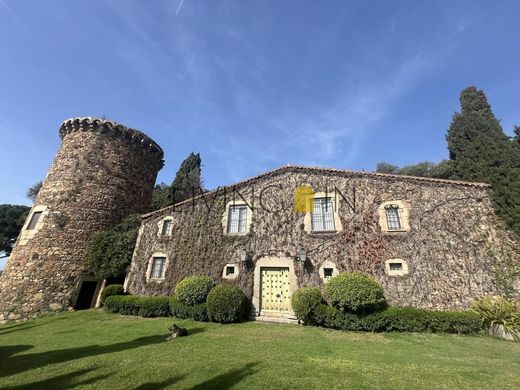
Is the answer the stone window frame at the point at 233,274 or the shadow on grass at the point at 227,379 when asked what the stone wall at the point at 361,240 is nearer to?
the stone window frame at the point at 233,274

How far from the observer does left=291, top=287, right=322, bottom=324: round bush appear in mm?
10969

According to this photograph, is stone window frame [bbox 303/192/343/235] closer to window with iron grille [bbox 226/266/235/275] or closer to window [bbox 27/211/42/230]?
window with iron grille [bbox 226/266/235/275]

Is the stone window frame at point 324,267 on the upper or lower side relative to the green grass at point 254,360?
upper

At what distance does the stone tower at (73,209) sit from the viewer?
15320 mm

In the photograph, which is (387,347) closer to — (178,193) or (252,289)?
(252,289)

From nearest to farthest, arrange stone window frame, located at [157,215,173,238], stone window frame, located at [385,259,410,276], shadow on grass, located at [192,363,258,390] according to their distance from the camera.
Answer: shadow on grass, located at [192,363,258,390] → stone window frame, located at [385,259,410,276] → stone window frame, located at [157,215,173,238]

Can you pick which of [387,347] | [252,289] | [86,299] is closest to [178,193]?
[86,299]

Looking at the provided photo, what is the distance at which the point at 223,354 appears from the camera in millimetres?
6695

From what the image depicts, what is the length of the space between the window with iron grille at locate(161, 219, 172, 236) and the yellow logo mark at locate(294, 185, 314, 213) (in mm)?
8662

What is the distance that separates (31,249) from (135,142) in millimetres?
10173

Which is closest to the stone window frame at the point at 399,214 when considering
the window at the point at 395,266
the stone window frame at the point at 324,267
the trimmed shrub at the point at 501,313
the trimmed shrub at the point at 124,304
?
the window at the point at 395,266

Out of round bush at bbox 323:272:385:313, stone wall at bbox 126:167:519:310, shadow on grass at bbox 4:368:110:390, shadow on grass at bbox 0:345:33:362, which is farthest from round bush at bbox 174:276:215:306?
shadow on grass at bbox 4:368:110:390

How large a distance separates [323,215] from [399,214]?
3947 millimetres

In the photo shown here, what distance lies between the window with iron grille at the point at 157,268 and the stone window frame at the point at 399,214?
13262 millimetres
